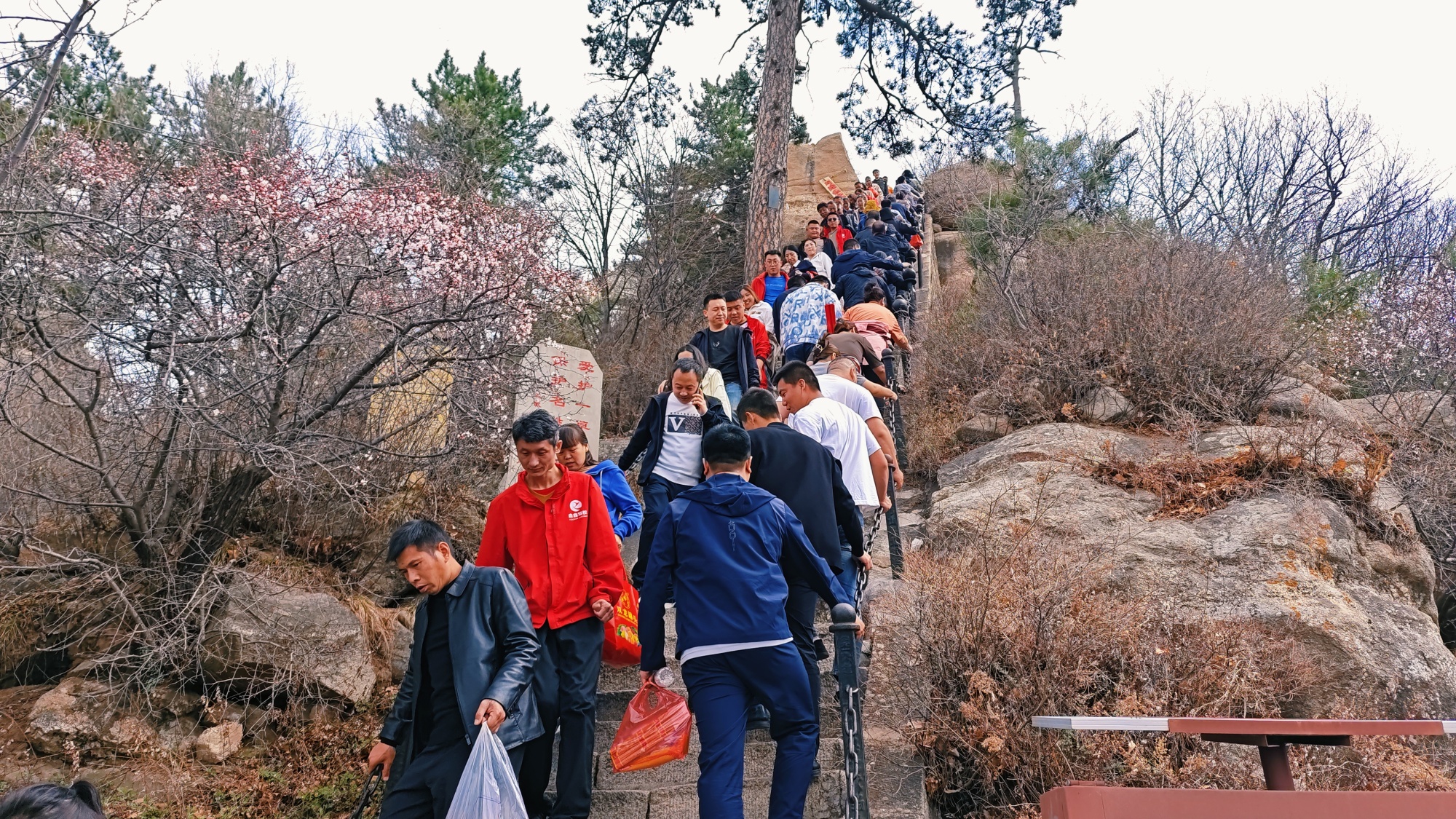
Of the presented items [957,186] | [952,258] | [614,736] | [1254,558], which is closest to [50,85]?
[614,736]

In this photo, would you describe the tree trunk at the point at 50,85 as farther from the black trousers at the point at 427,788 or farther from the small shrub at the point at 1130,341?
the small shrub at the point at 1130,341

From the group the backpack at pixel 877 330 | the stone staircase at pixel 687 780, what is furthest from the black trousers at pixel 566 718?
the backpack at pixel 877 330

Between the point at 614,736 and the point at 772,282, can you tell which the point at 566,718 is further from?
the point at 772,282

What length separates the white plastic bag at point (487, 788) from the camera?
11.8 feet

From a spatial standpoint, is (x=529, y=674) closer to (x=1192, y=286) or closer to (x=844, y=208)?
(x=1192, y=286)

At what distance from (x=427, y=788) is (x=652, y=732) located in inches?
35.5

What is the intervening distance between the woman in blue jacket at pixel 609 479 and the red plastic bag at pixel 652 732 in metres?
1.40

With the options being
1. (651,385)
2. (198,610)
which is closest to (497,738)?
(198,610)

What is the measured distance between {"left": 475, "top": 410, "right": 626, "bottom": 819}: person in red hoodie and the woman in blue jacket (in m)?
0.73

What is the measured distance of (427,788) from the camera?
391cm

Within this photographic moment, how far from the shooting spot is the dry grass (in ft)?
16.8

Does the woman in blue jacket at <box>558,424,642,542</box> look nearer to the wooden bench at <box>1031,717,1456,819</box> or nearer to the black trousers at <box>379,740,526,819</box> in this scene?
the black trousers at <box>379,740,526,819</box>

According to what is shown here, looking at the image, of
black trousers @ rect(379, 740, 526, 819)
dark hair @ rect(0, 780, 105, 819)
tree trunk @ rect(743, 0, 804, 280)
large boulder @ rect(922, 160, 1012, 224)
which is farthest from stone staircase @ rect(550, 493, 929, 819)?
large boulder @ rect(922, 160, 1012, 224)

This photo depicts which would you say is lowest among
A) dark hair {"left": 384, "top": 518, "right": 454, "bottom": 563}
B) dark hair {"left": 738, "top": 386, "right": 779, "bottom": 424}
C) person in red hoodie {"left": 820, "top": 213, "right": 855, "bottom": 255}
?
dark hair {"left": 384, "top": 518, "right": 454, "bottom": 563}
